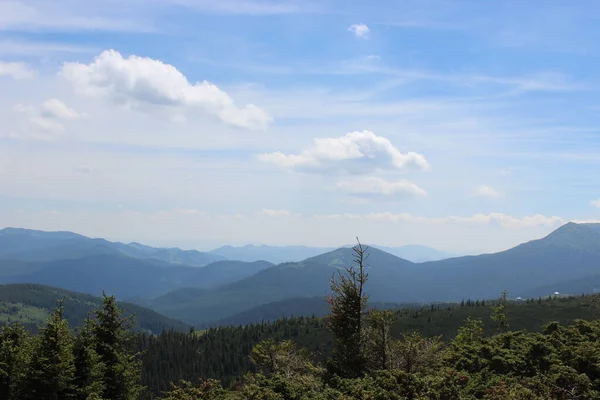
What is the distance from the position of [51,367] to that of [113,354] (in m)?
8.91

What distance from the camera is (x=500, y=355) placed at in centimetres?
4691

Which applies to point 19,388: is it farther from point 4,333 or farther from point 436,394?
point 436,394

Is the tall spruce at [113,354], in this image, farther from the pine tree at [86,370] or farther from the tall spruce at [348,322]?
the tall spruce at [348,322]

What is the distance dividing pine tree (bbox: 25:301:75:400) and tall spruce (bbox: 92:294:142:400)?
5.09 m

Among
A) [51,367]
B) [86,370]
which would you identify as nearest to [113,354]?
[86,370]

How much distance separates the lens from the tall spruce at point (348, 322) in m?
44.9

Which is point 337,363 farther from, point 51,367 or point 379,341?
point 51,367

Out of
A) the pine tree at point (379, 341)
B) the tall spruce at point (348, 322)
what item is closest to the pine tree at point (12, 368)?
the tall spruce at point (348, 322)

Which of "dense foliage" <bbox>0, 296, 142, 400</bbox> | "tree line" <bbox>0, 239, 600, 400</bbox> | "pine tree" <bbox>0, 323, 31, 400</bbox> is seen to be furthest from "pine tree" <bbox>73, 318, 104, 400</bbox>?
"pine tree" <bbox>0, 323, 31, 400</bbox>

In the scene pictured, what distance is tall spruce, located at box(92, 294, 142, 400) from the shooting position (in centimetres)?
5125

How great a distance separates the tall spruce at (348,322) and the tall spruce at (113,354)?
81.7ft

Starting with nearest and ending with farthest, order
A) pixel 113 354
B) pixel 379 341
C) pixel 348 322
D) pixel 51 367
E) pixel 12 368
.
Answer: pixel 51 367, pixel 379 341, pixel 12 368, pixel 348 322, pixel 113 354

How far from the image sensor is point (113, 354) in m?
52.0

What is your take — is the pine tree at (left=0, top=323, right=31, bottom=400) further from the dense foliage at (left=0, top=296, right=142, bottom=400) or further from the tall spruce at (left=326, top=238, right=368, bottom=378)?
the tall spruce at (left=326, top=238, right=368, bottom=378)
